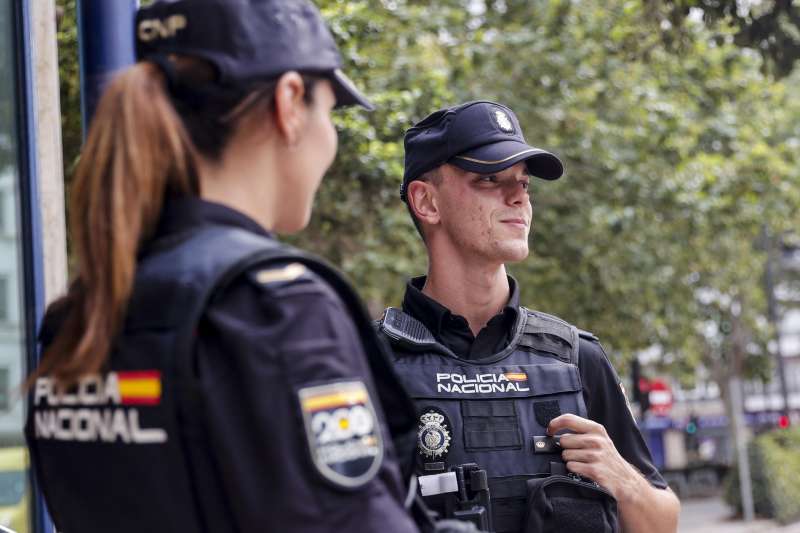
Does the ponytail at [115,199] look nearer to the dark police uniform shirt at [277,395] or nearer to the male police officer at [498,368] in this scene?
the dark police uniform shirt at [277,395]

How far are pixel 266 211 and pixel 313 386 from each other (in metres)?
0.34

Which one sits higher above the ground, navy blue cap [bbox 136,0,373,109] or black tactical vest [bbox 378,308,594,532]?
navy blue cap [bbox 136,0,373,109]

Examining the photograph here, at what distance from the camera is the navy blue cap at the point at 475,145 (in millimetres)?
2902

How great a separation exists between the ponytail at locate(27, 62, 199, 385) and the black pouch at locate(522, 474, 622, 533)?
1.42 m

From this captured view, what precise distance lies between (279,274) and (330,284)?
0.10 m

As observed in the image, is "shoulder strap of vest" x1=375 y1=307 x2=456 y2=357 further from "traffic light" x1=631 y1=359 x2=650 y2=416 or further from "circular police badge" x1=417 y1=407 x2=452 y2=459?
"traffic light" x1=631 y1=359 x2=650 y2=416

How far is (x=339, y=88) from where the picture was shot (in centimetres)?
165

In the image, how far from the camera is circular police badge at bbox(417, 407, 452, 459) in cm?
272

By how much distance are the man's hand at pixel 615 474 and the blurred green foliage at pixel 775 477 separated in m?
21.5

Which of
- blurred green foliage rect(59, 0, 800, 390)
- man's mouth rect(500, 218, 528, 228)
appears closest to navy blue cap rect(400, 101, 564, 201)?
man's mouth rect(500, 218, 528, 228)

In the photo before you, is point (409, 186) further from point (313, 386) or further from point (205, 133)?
point (313, 386)

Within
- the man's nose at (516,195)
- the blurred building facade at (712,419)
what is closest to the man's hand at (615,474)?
the man's nose at (516,195)

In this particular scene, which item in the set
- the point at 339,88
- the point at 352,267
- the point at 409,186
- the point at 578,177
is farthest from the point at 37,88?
the point at 578,177

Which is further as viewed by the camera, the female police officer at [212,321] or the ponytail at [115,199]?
the ponytail at [115,199]
